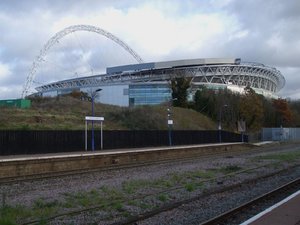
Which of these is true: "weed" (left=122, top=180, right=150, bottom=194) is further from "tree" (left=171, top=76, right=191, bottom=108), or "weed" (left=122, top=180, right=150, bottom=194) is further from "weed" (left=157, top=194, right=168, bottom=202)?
"tree" (left=171, top=76, right=191, bottom=108)

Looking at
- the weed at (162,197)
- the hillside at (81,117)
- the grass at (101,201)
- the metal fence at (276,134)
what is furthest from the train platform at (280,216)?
the metal fence at (276,134)

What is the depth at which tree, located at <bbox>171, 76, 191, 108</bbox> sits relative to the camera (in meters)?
90.4

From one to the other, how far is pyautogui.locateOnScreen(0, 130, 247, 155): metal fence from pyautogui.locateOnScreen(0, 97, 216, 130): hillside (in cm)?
685

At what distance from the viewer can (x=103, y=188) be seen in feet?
59.7

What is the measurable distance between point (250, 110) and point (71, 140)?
5644 centimetres

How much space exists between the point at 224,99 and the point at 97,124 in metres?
39.7

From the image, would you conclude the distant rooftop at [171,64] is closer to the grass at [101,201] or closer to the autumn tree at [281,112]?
the autumn tree at [281,112]

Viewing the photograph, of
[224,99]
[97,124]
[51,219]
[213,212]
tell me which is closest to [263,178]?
[213,212]

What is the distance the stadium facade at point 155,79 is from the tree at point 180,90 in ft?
141

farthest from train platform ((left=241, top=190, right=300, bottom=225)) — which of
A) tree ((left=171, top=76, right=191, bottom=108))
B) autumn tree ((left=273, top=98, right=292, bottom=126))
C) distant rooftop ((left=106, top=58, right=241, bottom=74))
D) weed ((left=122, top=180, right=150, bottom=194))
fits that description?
distant rooftop ((left=106, top=58, right=241, bottom=74))

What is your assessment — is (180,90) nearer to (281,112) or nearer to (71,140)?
(281,112)

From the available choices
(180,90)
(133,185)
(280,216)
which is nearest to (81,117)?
(180,90)

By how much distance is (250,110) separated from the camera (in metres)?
90.1

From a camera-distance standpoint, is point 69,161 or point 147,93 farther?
point 147,93
